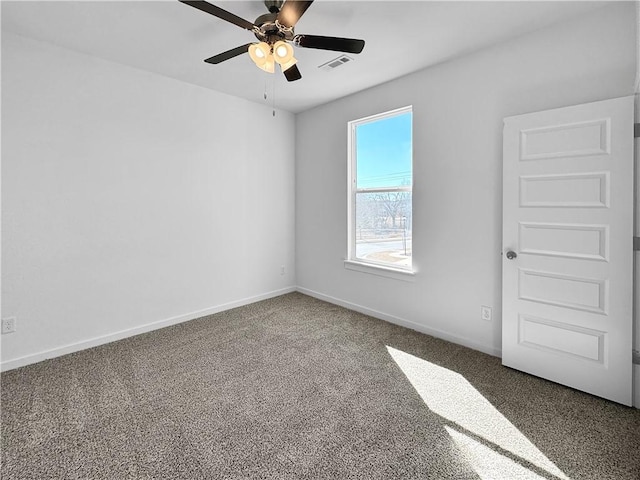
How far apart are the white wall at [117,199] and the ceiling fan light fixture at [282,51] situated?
1.89m

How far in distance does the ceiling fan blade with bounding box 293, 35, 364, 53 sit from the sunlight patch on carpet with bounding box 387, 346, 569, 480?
93.0 inches

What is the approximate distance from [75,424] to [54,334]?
125cm

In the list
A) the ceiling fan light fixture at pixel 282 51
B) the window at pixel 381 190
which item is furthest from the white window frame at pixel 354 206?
the ceiling fan light fixture at pixel 282 51

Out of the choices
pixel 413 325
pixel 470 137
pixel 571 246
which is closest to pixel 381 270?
pixel 413 325

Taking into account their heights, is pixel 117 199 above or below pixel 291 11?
below

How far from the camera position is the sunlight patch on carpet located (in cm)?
160

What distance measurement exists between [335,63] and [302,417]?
9.76ft

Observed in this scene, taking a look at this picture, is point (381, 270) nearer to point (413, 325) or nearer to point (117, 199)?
point (413, 325)

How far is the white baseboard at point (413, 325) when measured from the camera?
9.47 feet

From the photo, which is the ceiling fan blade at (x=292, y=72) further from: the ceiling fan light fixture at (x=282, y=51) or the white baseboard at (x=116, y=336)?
the white baseboard at (x=116, y=336)

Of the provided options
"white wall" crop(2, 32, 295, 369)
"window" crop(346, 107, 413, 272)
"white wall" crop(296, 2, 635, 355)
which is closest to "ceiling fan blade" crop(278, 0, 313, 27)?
"white wall" crop(296, 2, 635, 355)

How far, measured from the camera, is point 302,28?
8.15ft

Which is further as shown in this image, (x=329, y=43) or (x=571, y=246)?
(x=571, y=246)

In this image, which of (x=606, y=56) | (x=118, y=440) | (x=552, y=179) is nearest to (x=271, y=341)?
(x=118, y=440)
